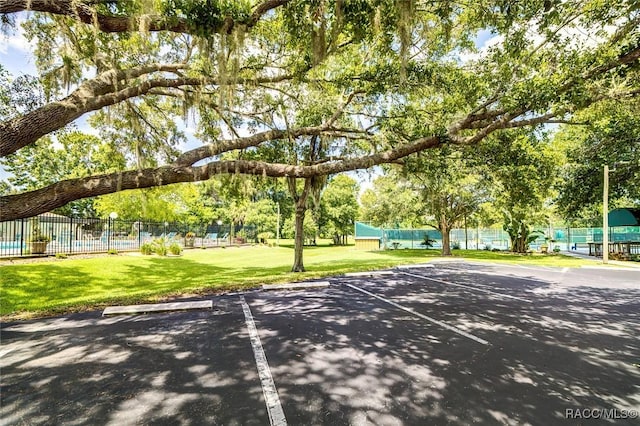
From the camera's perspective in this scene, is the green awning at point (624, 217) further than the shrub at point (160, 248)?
Yes

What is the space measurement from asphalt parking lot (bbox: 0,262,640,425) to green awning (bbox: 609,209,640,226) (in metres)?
16.6

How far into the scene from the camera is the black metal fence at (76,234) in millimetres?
13008

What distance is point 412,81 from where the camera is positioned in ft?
26.7

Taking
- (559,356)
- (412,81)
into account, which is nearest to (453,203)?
(412,81)

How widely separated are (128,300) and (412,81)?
8.87 metres

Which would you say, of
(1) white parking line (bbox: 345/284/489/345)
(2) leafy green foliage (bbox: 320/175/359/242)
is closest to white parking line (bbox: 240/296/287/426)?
(1) white parking line (bbox: 345/284/489/345)

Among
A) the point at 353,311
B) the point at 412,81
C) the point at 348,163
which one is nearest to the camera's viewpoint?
the point at 353,311

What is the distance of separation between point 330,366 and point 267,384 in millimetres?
775

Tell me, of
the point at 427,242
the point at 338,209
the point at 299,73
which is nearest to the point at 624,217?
the point at 427,242

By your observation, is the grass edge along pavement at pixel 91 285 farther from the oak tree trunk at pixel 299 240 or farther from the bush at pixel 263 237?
the bush at pixel 263 237

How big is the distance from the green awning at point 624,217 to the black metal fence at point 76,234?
2862cm

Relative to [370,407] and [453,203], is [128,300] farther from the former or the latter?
[453,203]

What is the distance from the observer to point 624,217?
18516mm

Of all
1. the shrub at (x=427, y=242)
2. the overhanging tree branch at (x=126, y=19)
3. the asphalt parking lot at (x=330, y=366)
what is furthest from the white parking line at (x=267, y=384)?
the shrub at (x=427, y=242)
